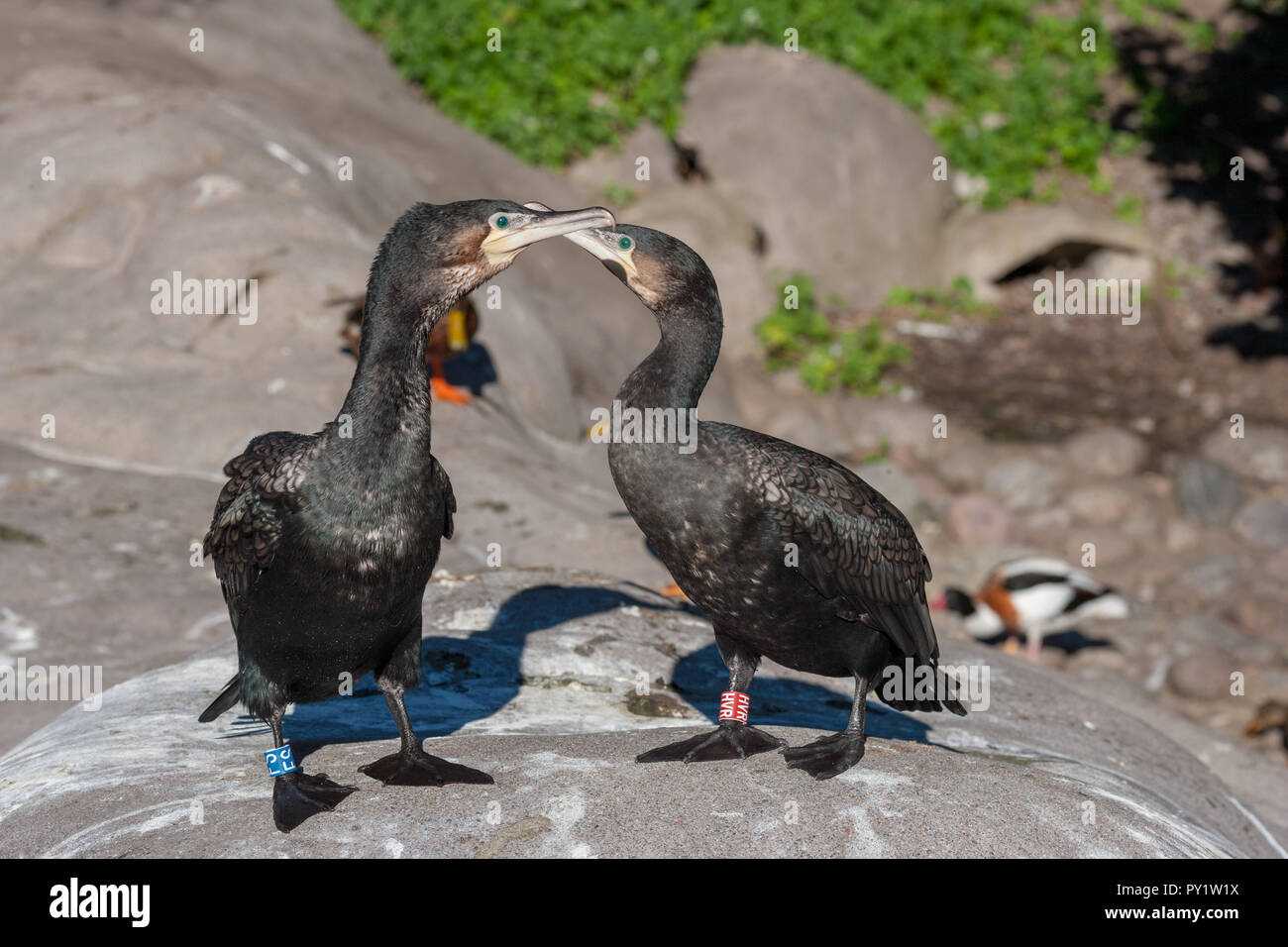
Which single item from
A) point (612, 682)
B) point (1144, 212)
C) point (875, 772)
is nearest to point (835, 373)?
point (1144, 212)

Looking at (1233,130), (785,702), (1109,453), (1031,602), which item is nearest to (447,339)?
(1031,602)

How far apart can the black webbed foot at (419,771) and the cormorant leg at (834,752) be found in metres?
1.01

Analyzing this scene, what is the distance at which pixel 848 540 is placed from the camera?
4.57 metres

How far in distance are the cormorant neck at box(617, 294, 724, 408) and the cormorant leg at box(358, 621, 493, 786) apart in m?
1.08

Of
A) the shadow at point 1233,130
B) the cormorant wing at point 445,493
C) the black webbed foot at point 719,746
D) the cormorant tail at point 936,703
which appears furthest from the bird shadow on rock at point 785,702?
the shadow at point 1233,130

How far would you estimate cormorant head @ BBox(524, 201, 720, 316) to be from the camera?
4.34 m

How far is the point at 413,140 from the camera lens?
50.6 ft

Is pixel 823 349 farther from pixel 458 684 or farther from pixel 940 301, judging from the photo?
pixel 458 684

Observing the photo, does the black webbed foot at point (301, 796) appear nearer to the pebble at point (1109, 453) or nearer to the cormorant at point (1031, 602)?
the cormorant at point (1031, 602)

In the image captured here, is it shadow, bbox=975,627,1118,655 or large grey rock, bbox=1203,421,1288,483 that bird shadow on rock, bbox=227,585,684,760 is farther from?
large grey rock, bbox=1203,421,1288,483

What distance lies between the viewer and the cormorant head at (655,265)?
4.34m

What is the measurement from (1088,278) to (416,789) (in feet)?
47.9

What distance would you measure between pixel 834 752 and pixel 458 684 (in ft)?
5.94

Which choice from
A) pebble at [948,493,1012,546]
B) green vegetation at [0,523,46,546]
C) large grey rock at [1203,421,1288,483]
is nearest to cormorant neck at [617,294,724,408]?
green vegetation at [0,523,46,546]
